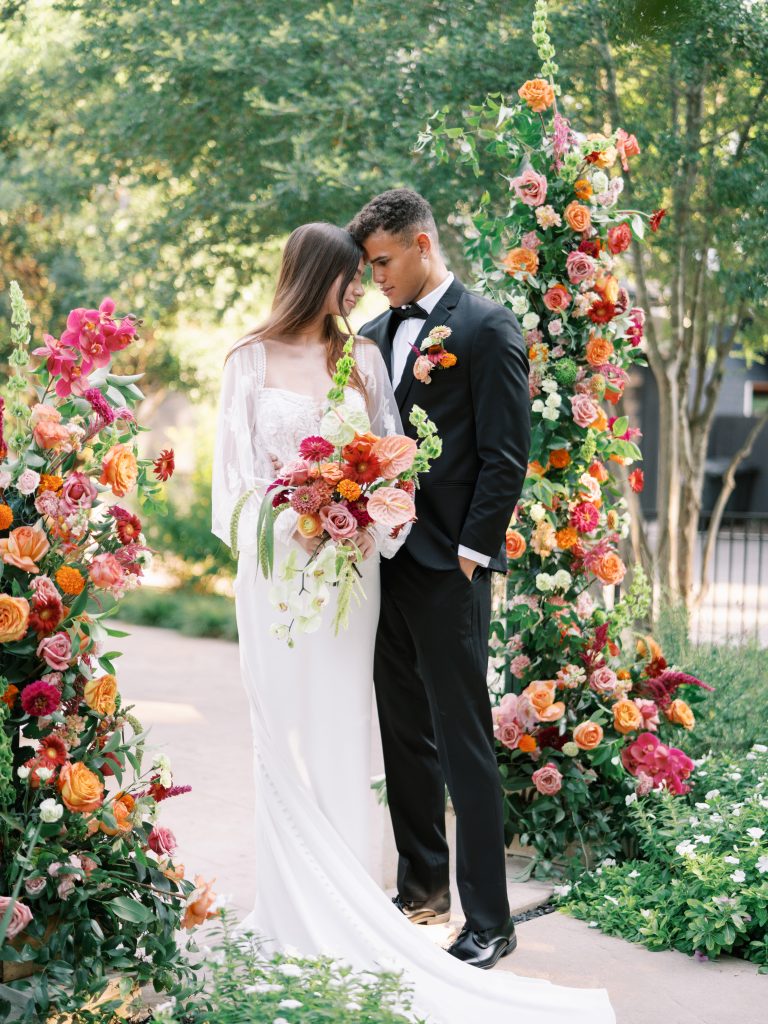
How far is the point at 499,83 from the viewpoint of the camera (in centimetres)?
682

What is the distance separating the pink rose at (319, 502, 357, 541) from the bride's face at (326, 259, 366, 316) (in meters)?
0.70

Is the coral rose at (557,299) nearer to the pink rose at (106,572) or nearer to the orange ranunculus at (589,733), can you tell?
the orange ranunculus at (589,733)

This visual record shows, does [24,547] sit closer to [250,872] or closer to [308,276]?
[308,276]

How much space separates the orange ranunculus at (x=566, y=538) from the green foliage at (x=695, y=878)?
0.98 m

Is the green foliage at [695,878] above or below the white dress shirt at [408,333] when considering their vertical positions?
below

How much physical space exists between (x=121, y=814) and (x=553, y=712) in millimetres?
1946

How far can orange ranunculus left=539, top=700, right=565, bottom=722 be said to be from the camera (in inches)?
176

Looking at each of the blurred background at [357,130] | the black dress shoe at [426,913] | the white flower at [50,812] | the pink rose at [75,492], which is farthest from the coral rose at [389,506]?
the blurred background at [357,130]

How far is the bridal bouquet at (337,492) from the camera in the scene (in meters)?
3.19

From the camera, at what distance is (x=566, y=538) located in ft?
14.9

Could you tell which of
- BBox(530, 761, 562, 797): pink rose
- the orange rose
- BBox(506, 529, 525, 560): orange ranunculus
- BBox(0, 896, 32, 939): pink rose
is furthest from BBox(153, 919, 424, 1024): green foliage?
the orange rose

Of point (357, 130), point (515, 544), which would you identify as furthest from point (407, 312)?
point (357, 130)

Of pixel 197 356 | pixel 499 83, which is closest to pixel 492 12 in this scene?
pixel 499 83

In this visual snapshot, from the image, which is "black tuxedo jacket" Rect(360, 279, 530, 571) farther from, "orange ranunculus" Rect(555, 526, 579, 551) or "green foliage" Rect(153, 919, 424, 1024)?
"green foliage" Rect(153, 919, 424, 1024)
